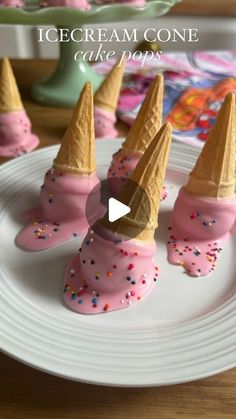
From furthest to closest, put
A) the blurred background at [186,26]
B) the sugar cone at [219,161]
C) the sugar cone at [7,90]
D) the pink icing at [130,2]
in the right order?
1. the blurred background at [186,26]
2. the pink icing at [130,2]
3. the sugar cone at [7,90]
4. the sugar cone at [219,161]

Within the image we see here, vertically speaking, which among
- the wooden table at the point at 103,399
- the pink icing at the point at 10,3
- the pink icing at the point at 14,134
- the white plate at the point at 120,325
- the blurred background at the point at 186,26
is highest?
the pink icing at the point at 10,3

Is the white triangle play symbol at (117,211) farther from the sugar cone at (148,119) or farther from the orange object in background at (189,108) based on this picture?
the orange object in background at (189,108)

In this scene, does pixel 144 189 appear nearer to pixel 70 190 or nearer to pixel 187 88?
pixel 70 190

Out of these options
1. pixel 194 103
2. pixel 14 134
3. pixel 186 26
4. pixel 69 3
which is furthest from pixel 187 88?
pixel 186 26

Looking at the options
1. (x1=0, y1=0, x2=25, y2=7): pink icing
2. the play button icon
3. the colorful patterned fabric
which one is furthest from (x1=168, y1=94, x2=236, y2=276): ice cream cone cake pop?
(x1=0, y1=0, x2=25, y2=7): pink icing

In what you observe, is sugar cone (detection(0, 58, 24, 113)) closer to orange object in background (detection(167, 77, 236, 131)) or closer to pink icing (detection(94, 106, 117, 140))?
pink icing (detection(94, 106, 117, 140))

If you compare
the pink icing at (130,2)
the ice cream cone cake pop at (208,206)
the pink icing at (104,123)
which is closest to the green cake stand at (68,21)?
the pink icing at (130,2)
